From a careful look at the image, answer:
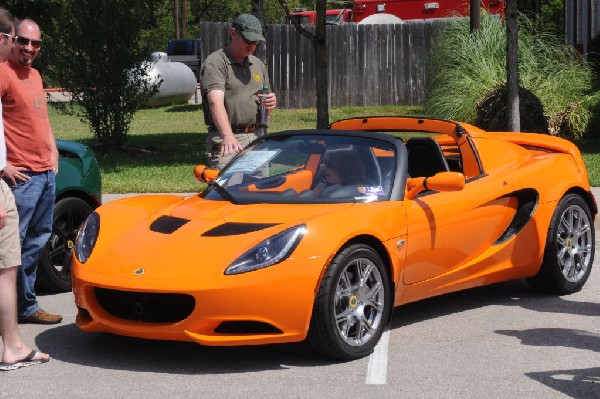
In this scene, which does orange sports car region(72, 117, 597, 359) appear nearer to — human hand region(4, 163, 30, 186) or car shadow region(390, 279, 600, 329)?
car shadow region(390, 279, 600, 329)

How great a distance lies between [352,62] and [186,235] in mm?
23791

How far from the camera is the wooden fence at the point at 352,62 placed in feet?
98.4

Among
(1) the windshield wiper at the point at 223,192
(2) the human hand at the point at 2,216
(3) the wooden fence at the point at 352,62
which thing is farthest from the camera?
(3) the wooden fence at the point at 352,62

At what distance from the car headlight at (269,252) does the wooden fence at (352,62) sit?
76.2 ft

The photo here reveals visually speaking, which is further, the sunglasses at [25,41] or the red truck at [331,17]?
the red truck at [331,17]

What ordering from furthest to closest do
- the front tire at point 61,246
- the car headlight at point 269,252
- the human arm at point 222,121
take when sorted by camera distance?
the human arm at point 222,121, the front tire at point 61,246, the car headlight at point 269,252

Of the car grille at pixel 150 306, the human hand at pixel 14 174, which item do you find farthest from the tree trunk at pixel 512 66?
the car grille at pixel 150 306

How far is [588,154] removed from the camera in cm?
1720

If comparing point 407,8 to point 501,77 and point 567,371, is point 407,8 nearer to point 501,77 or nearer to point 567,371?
point 501,77

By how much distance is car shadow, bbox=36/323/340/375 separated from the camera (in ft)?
22.2

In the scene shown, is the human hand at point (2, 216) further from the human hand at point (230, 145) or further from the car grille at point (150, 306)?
the human hand at point (230, 145)

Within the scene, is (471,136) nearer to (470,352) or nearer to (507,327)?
(507,327)

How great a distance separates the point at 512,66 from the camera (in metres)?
17.2

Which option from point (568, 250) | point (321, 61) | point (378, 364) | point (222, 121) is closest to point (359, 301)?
point (378, 364)
